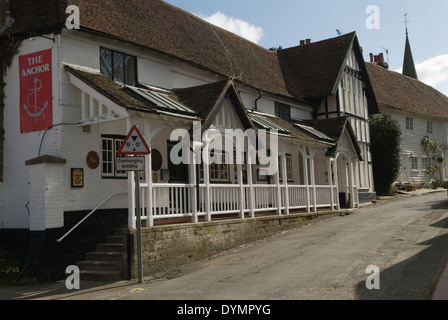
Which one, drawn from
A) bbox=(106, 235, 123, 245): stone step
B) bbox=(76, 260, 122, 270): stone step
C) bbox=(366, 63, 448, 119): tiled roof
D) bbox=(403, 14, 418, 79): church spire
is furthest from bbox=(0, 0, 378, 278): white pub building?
bbox=(403, 14, 418, 79): church spire

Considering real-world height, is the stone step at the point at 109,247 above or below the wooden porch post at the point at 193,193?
below

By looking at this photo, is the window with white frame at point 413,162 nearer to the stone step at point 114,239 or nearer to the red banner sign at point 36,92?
the stone step at point 114,239

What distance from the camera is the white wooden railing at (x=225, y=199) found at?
481 inches

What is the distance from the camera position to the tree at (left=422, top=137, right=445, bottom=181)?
37.7 meters

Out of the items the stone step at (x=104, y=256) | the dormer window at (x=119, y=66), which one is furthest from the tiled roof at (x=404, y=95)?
the stone step at (x=104, y=256)

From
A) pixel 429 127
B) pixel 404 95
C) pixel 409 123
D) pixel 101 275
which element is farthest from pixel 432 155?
pixel 101 275

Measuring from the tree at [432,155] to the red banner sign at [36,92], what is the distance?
3238 cm

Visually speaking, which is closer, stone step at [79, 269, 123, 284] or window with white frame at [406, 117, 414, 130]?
stone step at [79, 269, 123, 284]

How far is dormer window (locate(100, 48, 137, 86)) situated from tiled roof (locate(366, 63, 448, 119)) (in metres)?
22.6

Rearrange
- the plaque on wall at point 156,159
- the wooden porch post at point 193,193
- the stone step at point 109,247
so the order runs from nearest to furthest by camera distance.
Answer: the stone step at point 109,247 < the wooden porch post at point 193,193 < the plaque on wall at point 156,159

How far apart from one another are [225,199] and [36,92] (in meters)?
6.09

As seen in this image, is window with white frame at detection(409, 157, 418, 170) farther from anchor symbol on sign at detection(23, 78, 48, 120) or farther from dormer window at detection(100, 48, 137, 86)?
anchor symbol on sign at detection(23, 78, 48, 120)

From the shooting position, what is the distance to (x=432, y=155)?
38750mm

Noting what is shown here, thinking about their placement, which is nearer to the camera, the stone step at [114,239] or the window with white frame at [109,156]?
the stone step at [114,239]
